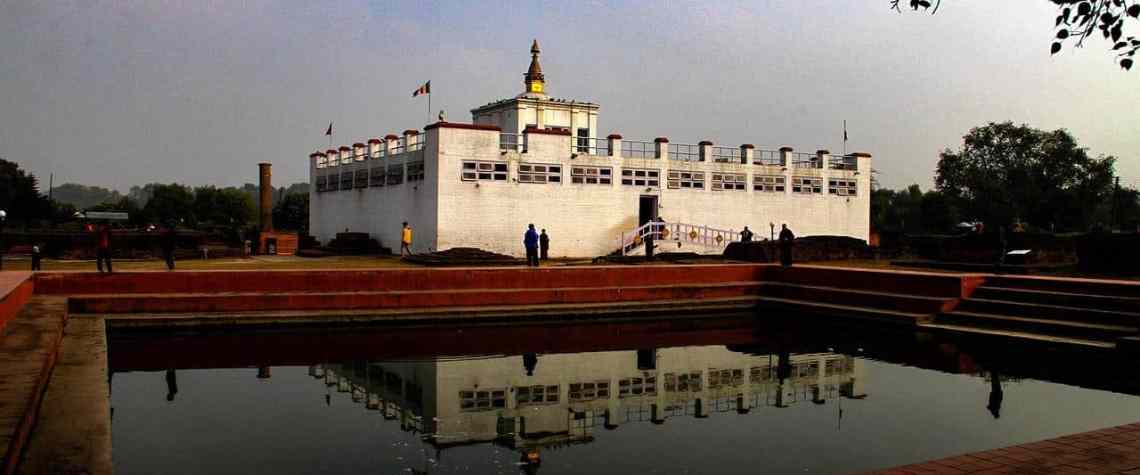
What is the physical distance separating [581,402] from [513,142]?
22.8 metres

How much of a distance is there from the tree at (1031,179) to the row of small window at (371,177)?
155 feet

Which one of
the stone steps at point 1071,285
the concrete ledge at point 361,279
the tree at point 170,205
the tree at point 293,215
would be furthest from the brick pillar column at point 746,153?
the tree at point 170,205

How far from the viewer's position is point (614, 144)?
34.8 metres

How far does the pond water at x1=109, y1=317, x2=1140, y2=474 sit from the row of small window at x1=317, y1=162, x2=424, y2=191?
1739 centimetres

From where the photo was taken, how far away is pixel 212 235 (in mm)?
32812

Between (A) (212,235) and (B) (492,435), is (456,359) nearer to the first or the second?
(B) (492,435)

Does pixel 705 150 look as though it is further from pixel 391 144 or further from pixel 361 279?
pixel 361 279

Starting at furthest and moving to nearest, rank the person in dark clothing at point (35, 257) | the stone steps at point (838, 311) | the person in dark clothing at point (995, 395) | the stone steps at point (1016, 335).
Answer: the person in dark clothing at point (35, 257) → the stone steps at point (838, 311) → the stone steps at point (1016, 335) → the person in dark clothing at point (995, 395)

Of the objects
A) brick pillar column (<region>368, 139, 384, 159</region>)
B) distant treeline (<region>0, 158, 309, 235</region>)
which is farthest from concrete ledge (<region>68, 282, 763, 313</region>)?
distant treeline (<region>0, 158, 309, 235</region>)

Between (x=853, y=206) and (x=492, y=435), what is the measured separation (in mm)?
34420

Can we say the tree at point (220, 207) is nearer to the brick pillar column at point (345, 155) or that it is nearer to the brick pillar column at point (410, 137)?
the brick pillar column at point (345, 155)

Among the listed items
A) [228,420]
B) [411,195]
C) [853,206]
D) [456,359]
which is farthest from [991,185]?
[228,420]

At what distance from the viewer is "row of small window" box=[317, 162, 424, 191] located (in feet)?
109

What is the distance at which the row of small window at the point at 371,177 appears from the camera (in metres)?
33.3
